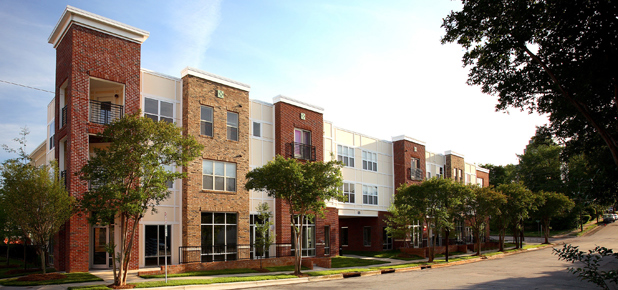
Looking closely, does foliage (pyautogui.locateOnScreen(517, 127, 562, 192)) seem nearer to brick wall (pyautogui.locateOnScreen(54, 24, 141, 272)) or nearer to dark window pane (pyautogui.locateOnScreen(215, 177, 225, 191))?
dark window pane (pyautogui.locateOnScreen(215, 177, 225, 191))

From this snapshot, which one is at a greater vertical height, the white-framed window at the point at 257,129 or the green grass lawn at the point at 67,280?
the white-framed window at the point at 257,129

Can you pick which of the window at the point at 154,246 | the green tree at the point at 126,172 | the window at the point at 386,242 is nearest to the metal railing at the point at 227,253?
the window at the point at 154,246

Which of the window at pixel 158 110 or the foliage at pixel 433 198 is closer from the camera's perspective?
the window at pixel 158 110

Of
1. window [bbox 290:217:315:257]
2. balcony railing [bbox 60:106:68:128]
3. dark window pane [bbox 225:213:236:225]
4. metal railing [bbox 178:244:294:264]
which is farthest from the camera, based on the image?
window [bbox 290:217:315:257]

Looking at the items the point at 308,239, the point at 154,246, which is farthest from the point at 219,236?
the point at 308,239

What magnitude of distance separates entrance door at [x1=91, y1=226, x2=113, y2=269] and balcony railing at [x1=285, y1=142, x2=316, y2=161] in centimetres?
1225

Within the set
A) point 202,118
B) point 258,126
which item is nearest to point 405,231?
point 258,126

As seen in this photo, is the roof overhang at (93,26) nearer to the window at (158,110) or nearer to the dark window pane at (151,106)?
the dark window pane at (151,106)

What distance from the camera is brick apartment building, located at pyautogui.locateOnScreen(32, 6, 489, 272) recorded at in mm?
21891

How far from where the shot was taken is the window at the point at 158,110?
80.8 ft

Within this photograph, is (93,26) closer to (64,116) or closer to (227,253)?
(64,116)

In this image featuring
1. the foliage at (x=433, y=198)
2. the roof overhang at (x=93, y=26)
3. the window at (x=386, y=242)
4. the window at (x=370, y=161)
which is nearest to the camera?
the roof overhang at (x=93, y=26)

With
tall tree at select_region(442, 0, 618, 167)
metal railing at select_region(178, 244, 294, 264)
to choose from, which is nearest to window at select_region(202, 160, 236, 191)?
metal railing at select_region(178, 244, 294, 264)

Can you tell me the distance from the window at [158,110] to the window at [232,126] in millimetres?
3680
